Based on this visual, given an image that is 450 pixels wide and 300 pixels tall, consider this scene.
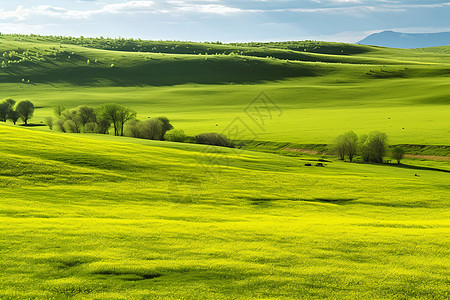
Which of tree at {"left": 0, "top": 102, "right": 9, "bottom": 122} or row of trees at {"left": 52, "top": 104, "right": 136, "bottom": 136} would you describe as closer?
row of trees at {"left": 52, "top": 104, "right": 136, "bottom": 136}

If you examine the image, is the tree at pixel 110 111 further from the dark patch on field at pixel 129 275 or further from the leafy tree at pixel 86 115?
the dark patch on field at pixel 129 275

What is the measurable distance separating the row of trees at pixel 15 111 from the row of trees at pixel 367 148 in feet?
267

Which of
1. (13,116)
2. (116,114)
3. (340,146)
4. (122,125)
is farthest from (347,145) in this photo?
(13,116)

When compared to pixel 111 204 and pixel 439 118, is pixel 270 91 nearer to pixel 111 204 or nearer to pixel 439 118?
pixel 439 118

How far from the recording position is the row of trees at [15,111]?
99438 millimetres

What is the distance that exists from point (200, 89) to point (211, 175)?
131 meters

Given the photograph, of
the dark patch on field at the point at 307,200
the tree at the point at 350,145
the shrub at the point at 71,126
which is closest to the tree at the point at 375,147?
the tree at the point at 350,145

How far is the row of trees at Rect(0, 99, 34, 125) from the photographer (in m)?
99.4

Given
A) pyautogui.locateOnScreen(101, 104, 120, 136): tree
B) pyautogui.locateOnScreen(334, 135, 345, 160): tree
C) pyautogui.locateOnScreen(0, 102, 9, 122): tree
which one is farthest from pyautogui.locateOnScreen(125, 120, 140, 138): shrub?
pyautogui.locateOnScreen(0, 102, 9, 122): tree

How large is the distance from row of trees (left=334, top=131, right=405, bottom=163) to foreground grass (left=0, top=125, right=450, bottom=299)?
85.4 ft

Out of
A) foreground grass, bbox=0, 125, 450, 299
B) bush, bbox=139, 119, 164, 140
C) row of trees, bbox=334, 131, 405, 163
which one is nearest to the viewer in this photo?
foreground grass, bbox=0, 125, 450, 299

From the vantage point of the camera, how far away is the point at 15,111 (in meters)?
101

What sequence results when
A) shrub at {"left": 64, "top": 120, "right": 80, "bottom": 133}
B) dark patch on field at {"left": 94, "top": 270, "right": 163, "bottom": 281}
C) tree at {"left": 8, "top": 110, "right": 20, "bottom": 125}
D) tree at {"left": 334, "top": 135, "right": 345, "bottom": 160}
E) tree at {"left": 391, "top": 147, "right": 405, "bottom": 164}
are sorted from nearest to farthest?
dark patch on field at {"left": 94, "top": 270, "right": 163, "bottom": 281}, tree at {"left": 391, "top": 147, "right": 405, "bottom": 164}, tree at {"left": 334, "top": 135, "right": 345, "bottom": 160}, shrub at {"left": 64, "top": 120, "right": 80, "bottom": 133}, tree at {"left": 8, "top": 110, "right": 20, "bottom": 125}

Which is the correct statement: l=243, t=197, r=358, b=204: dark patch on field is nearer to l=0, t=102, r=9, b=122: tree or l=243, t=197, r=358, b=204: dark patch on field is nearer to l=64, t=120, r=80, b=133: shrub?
l=64, t=120, r=80, b=133: shrub
